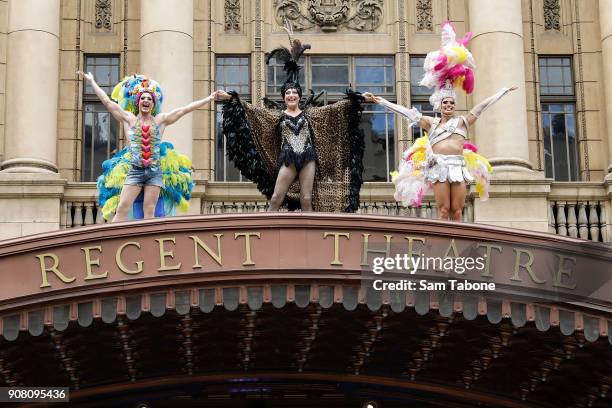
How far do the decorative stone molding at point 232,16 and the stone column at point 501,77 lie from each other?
4.28 meters

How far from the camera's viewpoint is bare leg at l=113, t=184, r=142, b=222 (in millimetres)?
18672

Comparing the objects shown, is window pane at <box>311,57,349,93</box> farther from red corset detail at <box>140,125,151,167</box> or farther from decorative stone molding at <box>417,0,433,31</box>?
red corset detail at <box>140,125,151,167</box>

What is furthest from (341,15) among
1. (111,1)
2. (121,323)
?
(121,323)

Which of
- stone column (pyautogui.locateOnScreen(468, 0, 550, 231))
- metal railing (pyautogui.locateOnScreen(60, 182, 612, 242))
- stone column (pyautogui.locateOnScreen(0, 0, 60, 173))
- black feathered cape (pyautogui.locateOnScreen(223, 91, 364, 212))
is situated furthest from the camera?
stone column (pyautogui.locateOnScreen(0, 0, 60, 173))

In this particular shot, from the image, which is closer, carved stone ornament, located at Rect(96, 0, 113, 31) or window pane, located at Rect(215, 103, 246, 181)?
window pane, located at Rect(215, 103, 246, 181)

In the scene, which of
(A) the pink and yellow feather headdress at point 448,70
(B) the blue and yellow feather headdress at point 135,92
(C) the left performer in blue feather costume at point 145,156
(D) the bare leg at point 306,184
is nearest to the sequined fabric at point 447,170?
(A) the pink and yellow feather headdress at point 448,70

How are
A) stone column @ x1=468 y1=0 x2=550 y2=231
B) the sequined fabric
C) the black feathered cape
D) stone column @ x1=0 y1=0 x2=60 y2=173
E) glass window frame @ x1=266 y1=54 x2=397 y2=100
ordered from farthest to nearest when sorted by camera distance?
1. glass window frame @ x1=266 y1=54 x2=397 y2=100
2. stone column @ x1=0 y1=0 x2=60 y2=173
3. stone column @ x1=468 y1=0 x2=550 y2=231
4. the black feathered cape
5. the sequined fabric

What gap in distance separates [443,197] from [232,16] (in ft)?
33.3

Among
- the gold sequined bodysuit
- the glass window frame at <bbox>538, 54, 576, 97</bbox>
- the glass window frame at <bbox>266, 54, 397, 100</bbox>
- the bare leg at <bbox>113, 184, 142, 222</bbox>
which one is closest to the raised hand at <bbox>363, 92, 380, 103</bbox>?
the gold sequined bodysuit

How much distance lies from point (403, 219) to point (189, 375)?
160 inches

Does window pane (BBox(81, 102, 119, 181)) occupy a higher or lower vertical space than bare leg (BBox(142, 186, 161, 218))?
higher

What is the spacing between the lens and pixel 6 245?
54.2 feet

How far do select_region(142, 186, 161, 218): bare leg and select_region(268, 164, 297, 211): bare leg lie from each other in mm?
1470

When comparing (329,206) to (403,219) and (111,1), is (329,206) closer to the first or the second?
(403,219)
